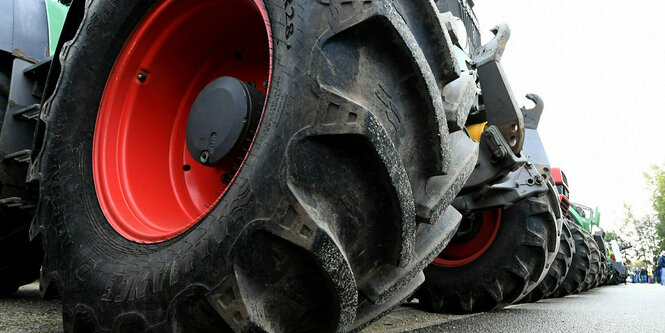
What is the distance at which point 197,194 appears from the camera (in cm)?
152

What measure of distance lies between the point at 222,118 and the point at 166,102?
0.41 metres

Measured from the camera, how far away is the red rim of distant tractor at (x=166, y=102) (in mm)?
1389

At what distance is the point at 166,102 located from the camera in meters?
1.57

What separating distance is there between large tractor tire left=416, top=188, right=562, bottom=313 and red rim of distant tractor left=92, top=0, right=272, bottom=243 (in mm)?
1856

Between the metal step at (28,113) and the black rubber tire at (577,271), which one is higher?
the metal step at (28,113)

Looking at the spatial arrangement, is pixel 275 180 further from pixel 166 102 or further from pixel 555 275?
pixel 555 275

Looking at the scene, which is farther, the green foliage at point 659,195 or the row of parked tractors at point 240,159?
the green foliage at point 659,195

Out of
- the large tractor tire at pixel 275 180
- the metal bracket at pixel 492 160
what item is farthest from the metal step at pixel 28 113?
the metal bracket at pixel 492 160

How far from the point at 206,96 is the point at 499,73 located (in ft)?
5.28

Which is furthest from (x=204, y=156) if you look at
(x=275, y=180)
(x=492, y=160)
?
(x=492, y=160)

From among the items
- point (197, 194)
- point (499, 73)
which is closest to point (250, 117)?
point (197, 194)

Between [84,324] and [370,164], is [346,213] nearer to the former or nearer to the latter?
[370,164]

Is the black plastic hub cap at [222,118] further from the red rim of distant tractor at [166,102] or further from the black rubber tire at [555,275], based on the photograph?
the black rubber tire at [555,275]

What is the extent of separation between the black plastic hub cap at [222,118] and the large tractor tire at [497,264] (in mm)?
2011
